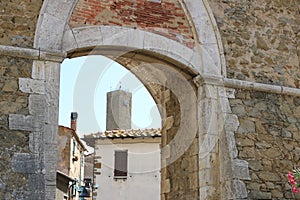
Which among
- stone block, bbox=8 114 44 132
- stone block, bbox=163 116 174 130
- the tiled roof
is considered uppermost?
the tiled roof

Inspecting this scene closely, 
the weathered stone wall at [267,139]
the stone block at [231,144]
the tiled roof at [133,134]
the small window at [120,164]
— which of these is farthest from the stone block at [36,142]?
the small window at [120,164]

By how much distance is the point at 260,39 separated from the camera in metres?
7.96

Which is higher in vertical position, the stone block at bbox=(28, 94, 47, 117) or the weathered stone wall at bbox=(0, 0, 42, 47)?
the weathered stone wall at bbox=(0, 0, 42, 47)

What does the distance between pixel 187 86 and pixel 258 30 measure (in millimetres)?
1334

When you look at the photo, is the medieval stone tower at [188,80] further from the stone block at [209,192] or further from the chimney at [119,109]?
the chimney at [119,109]

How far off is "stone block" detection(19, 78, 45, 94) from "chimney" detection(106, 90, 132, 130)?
17.5 meters

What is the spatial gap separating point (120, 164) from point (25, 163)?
14.6m

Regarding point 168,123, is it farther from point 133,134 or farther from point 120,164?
point 120,164

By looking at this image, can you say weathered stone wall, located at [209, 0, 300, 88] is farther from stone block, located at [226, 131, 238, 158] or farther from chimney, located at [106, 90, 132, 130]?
chimney, located at [106, 90, 132, 130]

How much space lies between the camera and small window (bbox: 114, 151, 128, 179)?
66.7 ft

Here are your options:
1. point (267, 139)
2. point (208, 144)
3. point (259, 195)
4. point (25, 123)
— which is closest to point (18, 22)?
point (25, 123)

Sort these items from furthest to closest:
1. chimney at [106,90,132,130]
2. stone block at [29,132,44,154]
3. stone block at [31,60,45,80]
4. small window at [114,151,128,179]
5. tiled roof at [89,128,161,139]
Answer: chimney at [106,90,132,130], small window at [114,151,128,179], tiled roof at [89,128,161,139], stone block at [31,60,45,80], stone block at [29,132,44,154]

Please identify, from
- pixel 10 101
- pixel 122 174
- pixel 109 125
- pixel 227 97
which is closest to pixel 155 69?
pixel 227 97

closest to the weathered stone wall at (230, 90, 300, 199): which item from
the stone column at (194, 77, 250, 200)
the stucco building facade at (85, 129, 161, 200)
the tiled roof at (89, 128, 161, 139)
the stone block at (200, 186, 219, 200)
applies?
the stone column at (194, 77, 250, 200)
